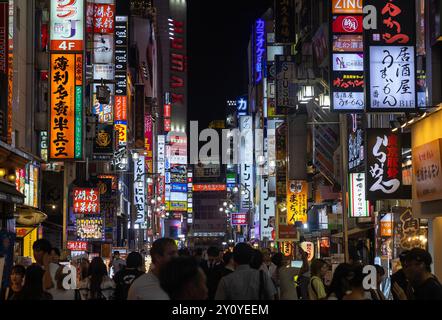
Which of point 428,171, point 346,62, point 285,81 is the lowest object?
point 428,171

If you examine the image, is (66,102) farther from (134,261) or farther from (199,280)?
(199,280)

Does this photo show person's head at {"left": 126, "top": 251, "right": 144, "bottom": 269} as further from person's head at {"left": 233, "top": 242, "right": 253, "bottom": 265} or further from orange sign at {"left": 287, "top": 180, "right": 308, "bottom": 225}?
orange sign at {"left": 287, "top": 180, "right": 308, "bottom": 225}

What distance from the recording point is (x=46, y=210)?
3756 cm

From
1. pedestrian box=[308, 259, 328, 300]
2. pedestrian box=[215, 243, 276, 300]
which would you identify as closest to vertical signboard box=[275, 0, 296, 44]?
pedestrian box=[308, 259, 328, 300]

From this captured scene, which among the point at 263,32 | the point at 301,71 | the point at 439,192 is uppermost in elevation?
the point at 263,32

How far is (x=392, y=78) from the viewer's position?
1969cm

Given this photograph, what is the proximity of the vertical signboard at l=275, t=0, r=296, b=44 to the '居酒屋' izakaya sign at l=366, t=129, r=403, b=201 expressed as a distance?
30174 millimetres

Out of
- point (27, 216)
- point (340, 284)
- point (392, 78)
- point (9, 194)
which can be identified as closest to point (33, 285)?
point (340, 284)

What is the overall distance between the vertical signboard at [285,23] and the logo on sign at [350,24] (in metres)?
26.3

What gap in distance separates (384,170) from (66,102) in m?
12.1

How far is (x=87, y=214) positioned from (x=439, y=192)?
28743 mm
